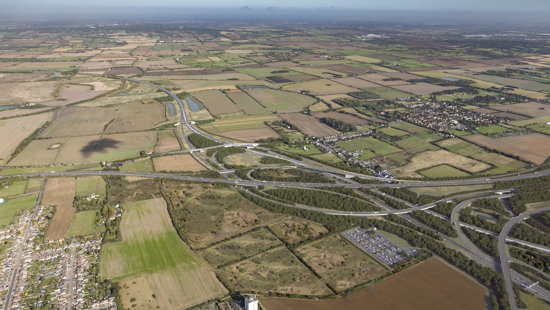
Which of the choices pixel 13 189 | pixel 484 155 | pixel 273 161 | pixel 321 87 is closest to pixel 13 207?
pixel 13 189

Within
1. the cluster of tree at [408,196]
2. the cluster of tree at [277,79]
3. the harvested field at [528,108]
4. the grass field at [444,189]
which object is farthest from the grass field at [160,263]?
the harvested field at [528,108]

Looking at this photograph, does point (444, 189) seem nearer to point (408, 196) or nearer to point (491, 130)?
point (408, 196)

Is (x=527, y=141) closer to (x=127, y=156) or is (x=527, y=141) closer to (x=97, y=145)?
(x=127, y=156)

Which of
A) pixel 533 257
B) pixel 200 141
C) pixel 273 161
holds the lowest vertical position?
pixel 533 257

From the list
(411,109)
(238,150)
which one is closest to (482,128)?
(411,109)

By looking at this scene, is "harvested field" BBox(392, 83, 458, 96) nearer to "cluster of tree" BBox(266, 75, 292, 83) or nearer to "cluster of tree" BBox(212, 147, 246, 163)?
"cluster of tree" BBox(266, 75, 292, 83)

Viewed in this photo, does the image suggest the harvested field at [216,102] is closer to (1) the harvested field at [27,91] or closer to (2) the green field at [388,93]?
(1) the harvested field at [27,91]
